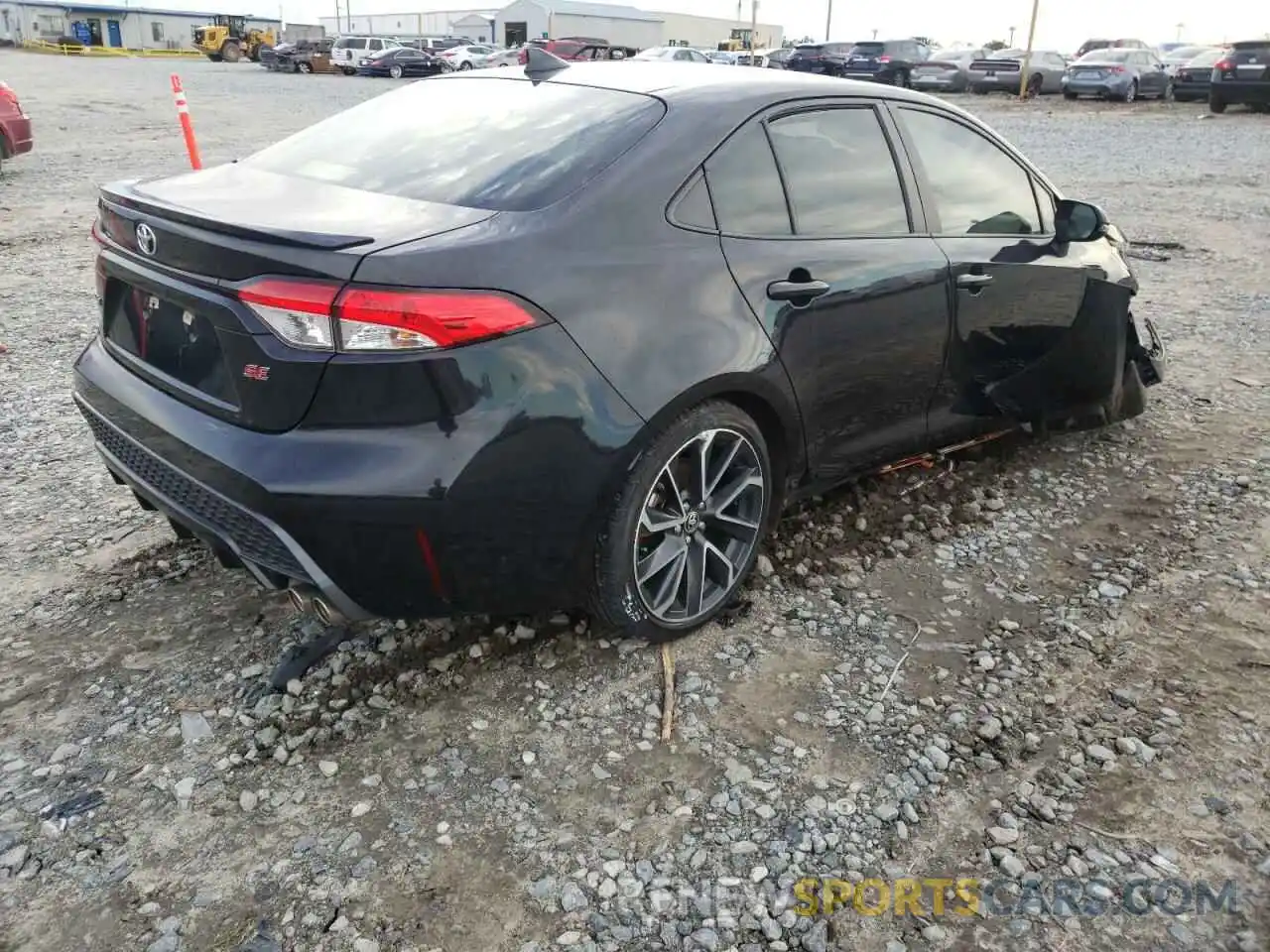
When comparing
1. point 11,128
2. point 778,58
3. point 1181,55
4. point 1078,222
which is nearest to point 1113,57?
point 1181,55

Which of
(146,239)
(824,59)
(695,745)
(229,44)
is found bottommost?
(695,745)

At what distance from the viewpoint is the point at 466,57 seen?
4081 centimetres

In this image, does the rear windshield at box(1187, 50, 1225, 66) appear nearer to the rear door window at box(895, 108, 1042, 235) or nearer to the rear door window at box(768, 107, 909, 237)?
the rear door window at box(895, 108, 1042, 235)

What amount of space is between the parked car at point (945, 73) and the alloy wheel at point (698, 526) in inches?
1174

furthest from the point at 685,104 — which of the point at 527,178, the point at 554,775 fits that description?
the point at 554,775

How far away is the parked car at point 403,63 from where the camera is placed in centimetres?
3869

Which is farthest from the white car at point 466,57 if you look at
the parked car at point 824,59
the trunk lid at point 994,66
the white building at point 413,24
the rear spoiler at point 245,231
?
the white building at point 413,24

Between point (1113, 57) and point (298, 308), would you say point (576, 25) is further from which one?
point (298, 308)

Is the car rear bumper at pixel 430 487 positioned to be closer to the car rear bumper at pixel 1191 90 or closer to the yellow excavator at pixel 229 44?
the car rear bumper at pixel 1191 90

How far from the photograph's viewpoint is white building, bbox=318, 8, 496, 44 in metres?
81.8

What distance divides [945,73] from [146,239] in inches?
1231

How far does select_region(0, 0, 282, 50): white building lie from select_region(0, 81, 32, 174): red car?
213 feet

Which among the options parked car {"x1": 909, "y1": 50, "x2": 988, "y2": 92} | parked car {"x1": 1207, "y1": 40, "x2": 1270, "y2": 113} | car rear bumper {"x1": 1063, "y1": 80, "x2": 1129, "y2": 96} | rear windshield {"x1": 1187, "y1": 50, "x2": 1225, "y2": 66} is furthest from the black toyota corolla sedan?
parked car {"x1": 909, "y1": 50, "x2": 988, "y2": 92}

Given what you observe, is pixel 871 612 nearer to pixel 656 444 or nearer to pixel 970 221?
pixel 656 444
